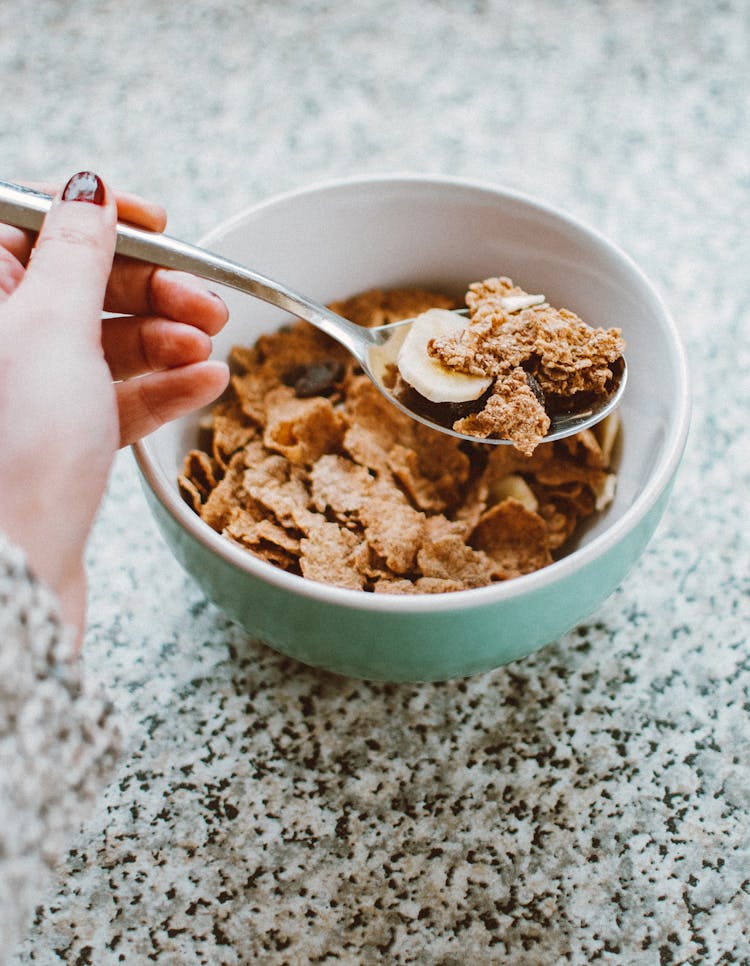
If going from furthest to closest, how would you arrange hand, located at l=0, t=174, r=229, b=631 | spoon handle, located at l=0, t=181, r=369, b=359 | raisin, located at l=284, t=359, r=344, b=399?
raisin, located at l=284, t=359, r=344, b=399 → spoon handle, located at l=0, t=181, r=369, b=359 → hand, located at l=0, t=174, r=229, b=631

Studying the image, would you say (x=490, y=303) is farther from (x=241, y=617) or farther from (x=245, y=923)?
(x=245, y=923)

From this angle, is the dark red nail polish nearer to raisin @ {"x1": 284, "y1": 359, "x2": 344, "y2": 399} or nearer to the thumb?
the thumb

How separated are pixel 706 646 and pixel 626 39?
883 mm

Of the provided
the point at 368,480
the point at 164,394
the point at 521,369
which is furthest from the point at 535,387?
the point at 164,394

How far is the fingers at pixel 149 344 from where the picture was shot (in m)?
0.71

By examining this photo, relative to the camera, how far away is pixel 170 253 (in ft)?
2.14

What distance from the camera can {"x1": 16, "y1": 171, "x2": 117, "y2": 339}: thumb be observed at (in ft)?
1.84

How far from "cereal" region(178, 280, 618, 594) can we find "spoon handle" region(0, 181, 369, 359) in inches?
3.9

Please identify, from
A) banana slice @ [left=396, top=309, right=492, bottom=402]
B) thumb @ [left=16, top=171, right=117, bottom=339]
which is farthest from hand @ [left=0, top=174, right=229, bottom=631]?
banana slice @ [left=396, top=309, right=492, bottom=402]

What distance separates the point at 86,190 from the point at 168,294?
0.12m

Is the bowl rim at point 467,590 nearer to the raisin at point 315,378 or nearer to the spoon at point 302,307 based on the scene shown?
the spoon at point 302,307

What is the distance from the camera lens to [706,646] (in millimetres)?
768

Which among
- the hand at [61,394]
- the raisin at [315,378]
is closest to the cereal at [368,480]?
the raisin at [315,378]

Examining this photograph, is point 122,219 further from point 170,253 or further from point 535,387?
point 535,387
